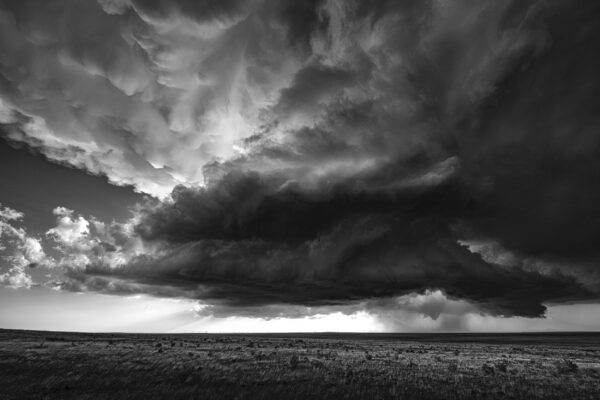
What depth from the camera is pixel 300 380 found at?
3466 cm

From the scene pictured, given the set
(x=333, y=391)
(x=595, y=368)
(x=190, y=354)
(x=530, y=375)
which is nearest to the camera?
(x=333, y=391)

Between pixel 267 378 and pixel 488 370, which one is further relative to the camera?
pixel 488 370

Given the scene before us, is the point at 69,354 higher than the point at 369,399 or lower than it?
higher

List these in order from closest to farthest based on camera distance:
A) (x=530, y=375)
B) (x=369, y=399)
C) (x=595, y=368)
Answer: (x=369, y=399), (x=530, y=375), (x=595, y=368)

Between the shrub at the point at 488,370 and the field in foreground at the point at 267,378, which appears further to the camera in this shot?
the shrub at the point at 488,370

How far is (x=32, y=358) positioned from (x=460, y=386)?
136 ft

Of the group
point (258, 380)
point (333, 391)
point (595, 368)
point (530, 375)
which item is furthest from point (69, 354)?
point (595, 368)

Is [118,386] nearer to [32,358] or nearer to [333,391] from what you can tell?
[32,358]

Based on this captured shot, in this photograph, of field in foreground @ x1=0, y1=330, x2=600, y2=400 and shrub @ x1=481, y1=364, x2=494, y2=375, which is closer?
field in foreground @ x1=0, y1=330, x2=600, y2=400

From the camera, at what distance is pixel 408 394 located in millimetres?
30500

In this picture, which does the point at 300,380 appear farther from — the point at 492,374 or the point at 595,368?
the point at 595,368

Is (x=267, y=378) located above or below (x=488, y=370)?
below

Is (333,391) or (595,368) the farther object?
(595,368)

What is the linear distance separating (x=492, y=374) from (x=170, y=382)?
2934 centimetres
